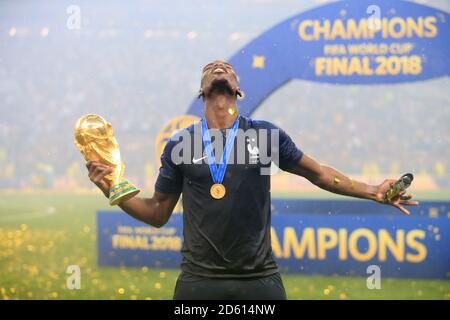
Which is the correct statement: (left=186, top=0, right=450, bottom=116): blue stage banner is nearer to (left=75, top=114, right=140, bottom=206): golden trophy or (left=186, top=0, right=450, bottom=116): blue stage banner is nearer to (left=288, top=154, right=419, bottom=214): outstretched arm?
(left=288, top=154, right=419, bottom=214): outstretched arm

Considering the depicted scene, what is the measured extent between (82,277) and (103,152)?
15.4 ft

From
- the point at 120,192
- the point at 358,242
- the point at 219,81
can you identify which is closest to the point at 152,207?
the point at 120,192

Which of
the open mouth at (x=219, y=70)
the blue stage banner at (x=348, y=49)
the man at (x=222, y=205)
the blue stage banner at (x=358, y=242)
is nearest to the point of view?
the man at (x=222, y=205)

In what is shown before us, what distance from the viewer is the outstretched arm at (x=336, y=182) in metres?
2.94

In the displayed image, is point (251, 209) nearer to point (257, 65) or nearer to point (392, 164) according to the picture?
point (257, 65)

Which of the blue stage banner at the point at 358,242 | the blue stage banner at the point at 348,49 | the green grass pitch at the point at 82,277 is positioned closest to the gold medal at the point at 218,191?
the blue stage banner at the point at 348,49

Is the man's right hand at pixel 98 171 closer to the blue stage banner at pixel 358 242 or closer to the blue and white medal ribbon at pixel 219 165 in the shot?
the blue and white medal ribbon at pixel 219 165

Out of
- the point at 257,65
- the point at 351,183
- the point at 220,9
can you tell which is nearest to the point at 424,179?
the point at 220,9

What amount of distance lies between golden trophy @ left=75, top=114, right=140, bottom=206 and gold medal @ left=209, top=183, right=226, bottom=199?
340 mm

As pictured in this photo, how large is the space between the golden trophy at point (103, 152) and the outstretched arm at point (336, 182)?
763 millimetres

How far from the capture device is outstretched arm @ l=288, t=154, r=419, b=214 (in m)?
Answer: 2.94

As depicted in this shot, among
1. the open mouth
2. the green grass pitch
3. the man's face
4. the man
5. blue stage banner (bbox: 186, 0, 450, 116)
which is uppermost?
blue stage banner (bbox: 186, 0, 450, 116)

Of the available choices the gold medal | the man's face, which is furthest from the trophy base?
the man's face

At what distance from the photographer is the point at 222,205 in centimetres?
268
